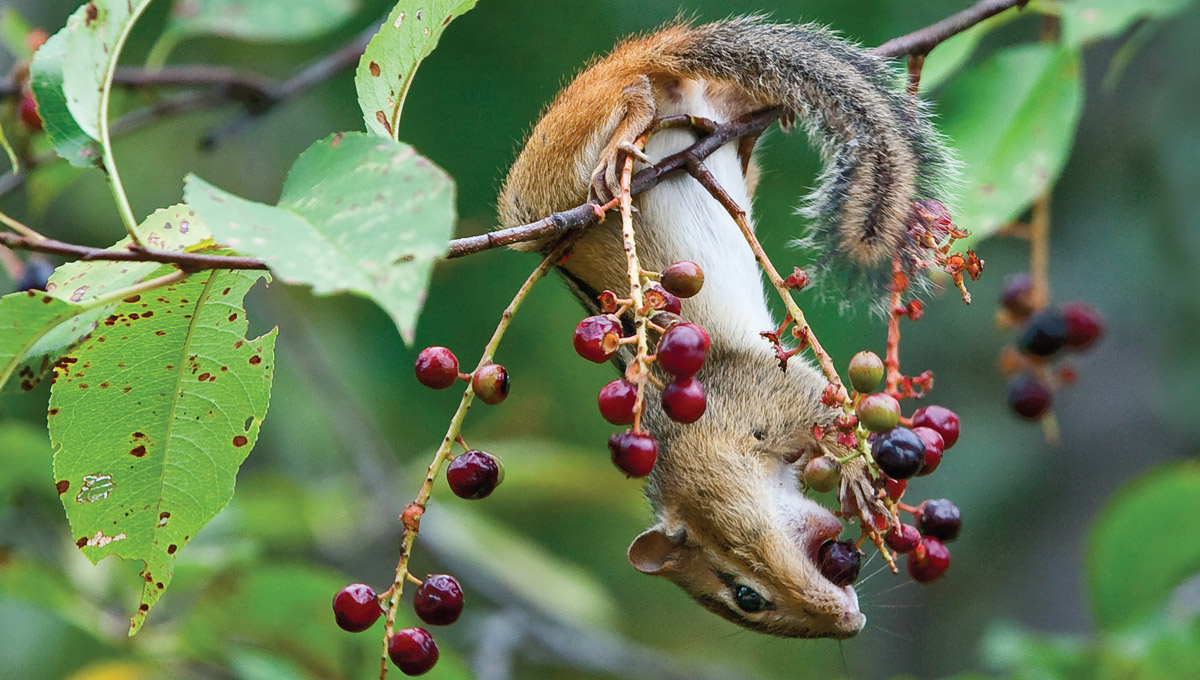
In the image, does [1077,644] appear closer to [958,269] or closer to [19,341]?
[958,269]

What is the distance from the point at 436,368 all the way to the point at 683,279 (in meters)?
0.34

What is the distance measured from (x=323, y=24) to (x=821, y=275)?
1672 mm

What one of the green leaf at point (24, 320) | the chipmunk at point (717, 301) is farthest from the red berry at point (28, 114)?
the green leaf at point (24, 320)

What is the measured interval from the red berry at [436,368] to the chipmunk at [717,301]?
18.1 inches

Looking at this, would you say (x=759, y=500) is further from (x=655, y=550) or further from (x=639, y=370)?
(x=639, y=370)

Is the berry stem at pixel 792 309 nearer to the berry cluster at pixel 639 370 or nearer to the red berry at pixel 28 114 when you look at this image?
the berry cluster at pixel 639 370

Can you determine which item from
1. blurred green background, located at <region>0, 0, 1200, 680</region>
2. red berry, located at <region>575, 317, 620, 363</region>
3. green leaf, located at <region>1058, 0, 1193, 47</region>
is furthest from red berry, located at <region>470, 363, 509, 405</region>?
green leaf, located at <region>1058, 0, 1193, 47</region>

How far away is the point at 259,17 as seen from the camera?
2674mm

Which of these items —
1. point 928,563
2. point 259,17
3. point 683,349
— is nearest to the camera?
point 683,349

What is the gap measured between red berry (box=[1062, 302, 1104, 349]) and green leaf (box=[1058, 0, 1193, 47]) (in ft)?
2.02

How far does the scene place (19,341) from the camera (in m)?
1.13

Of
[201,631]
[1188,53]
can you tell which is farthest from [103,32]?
[1188,53]

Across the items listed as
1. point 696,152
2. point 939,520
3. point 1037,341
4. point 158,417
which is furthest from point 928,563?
point 158,417

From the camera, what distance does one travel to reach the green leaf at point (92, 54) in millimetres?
1107
